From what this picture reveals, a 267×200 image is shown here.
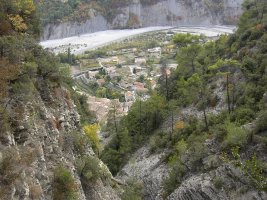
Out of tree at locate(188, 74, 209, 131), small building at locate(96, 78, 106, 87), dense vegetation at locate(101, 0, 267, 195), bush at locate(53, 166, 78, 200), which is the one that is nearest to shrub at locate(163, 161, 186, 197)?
dense vegetation at locate(101, 0, 267, 195)

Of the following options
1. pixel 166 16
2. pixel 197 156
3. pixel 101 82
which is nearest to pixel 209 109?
pixel 197 156

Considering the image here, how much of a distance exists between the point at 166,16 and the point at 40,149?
17199 centimetres

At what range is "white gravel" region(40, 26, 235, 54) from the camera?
166 meters

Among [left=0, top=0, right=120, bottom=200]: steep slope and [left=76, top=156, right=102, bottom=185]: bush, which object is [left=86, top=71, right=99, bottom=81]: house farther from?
[left=76, top=156, right=102, bottom=185]: bush

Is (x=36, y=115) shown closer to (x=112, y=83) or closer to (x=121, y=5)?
(x=112, y=83)

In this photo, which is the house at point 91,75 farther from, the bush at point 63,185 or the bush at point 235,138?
the bush at point 63,185

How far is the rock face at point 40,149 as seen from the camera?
21.7 m

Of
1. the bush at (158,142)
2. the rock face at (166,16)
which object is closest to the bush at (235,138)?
the bush at (158,142)

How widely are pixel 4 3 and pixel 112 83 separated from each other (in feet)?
286

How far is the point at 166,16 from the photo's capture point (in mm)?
191500

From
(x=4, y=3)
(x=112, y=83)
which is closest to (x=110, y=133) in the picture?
(x=4, y=3)

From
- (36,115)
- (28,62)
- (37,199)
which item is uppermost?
(28,62)

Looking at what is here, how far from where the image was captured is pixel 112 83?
392 ft

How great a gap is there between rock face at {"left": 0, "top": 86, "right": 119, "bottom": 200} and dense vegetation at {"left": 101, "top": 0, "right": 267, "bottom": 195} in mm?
11873
